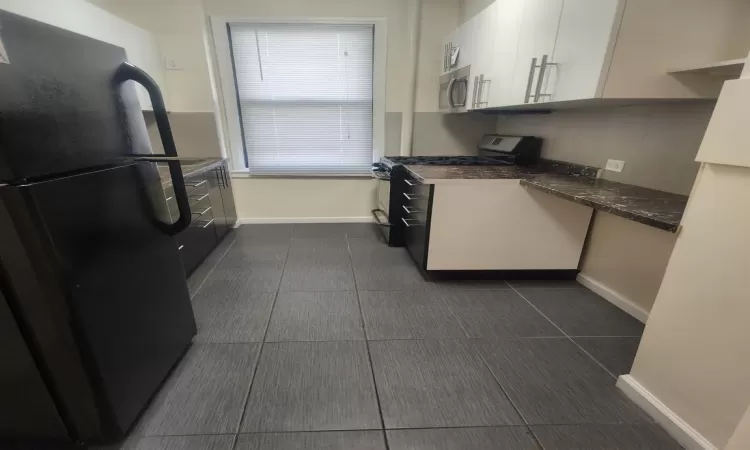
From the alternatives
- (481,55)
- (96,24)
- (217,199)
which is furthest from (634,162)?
(96,24)

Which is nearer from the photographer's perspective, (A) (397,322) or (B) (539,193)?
(A) (397,322)

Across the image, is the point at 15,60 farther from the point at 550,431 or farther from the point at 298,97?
the point at 298,97

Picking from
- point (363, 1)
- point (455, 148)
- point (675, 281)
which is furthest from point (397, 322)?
point (363, 1)

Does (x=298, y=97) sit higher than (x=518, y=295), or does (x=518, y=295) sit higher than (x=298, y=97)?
(x=298, y=97)

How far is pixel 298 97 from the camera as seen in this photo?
3.24 metres

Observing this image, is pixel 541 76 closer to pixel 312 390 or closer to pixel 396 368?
pixel 396 368

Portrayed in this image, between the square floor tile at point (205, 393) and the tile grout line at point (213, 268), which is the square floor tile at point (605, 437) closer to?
the square floor tile at point (205, 393)

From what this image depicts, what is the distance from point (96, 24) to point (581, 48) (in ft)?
10.0

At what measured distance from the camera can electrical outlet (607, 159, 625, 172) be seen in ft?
6.25

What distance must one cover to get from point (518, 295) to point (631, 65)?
4.77 ft

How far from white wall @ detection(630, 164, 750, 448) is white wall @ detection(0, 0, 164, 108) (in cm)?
326

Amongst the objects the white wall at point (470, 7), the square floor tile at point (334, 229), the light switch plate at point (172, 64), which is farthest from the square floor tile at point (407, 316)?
→ the light switch plate at point (172, 64)

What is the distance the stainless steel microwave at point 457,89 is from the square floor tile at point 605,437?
2396mm

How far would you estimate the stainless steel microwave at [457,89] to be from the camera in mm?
2711
